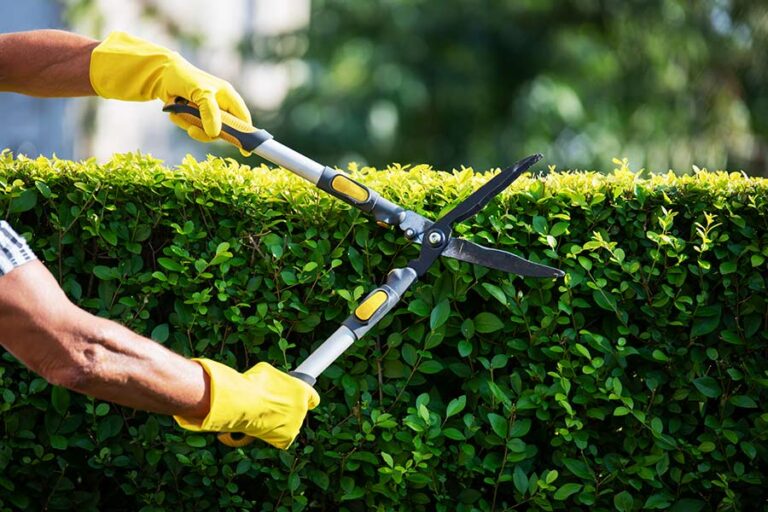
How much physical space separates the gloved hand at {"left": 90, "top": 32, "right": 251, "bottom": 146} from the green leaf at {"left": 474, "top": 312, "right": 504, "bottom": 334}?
2.96ft

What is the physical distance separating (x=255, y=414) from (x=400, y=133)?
1122cm

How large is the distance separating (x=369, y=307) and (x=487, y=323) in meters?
0.42

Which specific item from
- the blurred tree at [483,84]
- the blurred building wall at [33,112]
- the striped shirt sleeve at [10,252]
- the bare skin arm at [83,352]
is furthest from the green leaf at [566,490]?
the blurred tree at [483,84]

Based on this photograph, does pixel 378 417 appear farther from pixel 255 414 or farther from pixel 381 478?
pixel 255 414

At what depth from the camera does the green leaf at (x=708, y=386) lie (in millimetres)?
2807

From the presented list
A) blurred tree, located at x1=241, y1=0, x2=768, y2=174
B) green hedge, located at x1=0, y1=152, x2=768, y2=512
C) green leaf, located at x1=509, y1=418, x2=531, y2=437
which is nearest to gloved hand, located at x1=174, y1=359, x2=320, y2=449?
green hedge, located at x1=0, y1=152, x2=768, y2=512

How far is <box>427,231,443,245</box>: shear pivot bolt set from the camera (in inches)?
107

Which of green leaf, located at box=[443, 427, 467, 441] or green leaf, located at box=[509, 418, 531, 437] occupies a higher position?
green leaf, located at box=[509, 418, 531, 437]

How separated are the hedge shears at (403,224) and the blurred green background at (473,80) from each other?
804cm

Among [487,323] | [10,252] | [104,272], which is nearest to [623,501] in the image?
[487,323]

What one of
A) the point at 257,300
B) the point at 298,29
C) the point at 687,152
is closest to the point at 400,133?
the point at 298,29

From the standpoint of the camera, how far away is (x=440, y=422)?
287 cm

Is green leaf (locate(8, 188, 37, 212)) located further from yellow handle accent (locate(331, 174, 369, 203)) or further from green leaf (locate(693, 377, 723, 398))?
green leaf (locate(693, 377, 723, 398))

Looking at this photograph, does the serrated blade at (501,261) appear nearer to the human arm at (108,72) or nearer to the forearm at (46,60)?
the human arm at (108,72)
